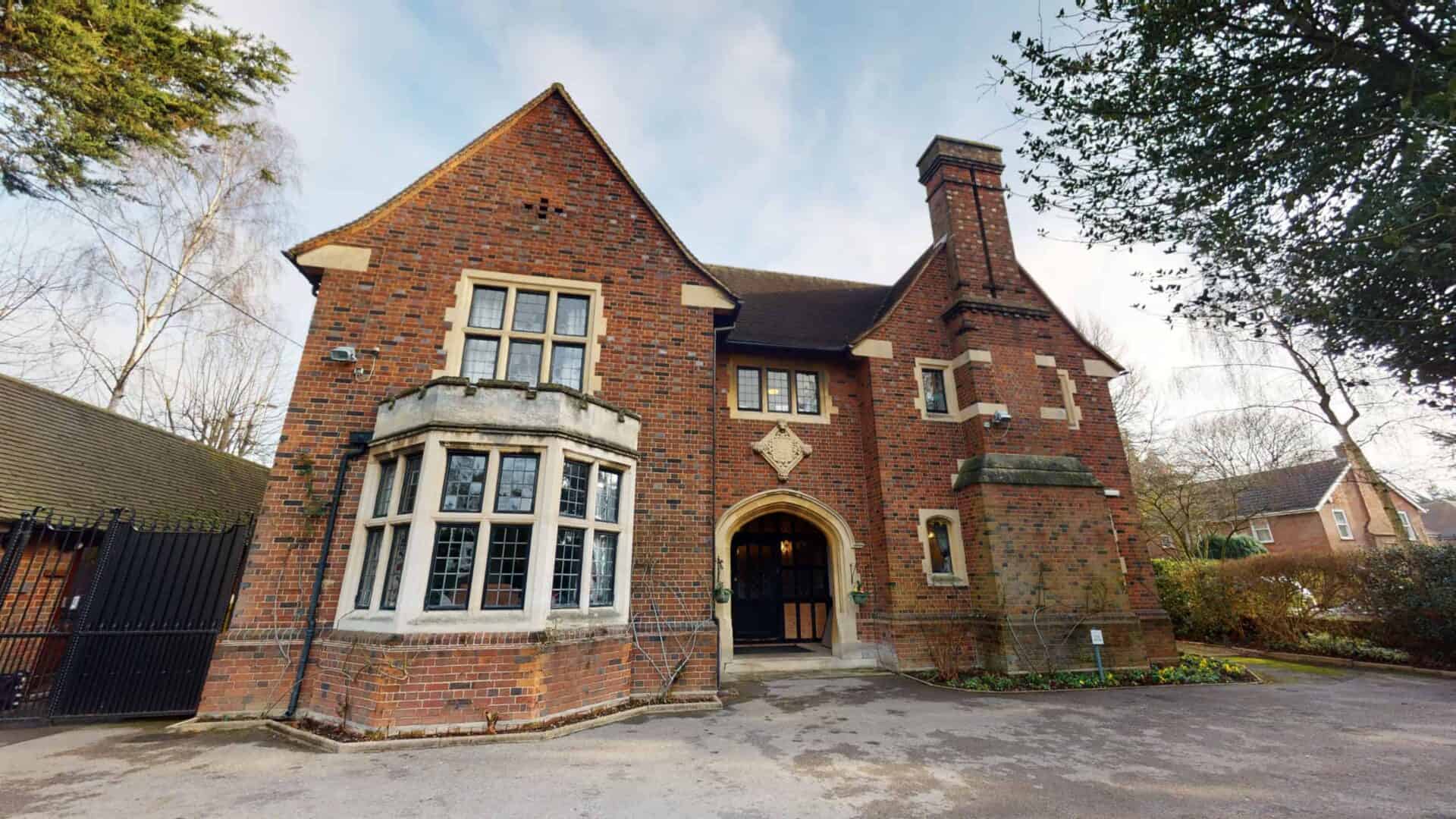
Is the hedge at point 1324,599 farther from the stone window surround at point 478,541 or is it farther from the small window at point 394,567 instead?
the small window at point 394,567

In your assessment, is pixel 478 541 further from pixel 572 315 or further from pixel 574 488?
pixel 572 315

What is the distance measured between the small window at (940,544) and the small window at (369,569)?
9.02 metres

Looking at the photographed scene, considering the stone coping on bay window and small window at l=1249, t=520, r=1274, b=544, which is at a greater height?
small window at l=1249, t=520, r=1274, b=544

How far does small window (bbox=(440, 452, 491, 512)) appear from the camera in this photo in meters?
6.72

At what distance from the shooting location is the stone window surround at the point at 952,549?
10.3 metres

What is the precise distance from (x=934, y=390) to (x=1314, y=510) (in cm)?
2604

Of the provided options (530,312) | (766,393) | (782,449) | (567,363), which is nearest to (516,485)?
(567,363)

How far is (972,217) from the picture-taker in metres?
12.7

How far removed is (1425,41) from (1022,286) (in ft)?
22.9

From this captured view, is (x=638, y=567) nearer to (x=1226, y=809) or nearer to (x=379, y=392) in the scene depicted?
(x=379, y=392)

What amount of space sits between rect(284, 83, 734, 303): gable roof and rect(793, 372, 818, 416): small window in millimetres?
3030

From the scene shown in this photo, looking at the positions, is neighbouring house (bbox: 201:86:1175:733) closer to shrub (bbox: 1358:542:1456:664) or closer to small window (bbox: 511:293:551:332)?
small window (bbox: 511:293:551:332)

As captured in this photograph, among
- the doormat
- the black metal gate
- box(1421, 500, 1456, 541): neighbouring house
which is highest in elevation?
box(1421, 500, 1456, 541): neighbouring house

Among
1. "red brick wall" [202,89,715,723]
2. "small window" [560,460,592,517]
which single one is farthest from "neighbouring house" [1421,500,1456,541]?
"small window" [560,460,592,517]
